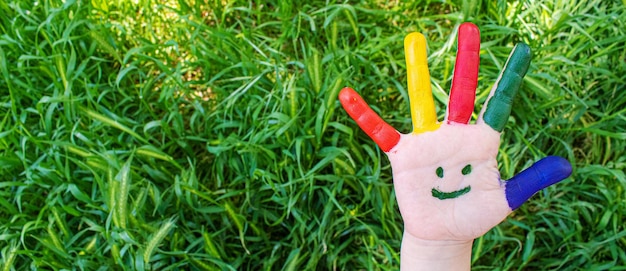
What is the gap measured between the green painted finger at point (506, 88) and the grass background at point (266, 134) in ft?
1.77

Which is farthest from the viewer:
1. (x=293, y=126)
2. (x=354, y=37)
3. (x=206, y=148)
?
(x=354, y=37)

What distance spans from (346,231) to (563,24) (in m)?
0.82

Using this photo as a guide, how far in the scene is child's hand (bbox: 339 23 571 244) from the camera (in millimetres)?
845

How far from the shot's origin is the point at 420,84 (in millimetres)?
848

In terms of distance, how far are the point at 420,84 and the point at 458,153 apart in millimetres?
121

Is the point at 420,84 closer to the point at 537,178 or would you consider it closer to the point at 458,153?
the point at 458,153

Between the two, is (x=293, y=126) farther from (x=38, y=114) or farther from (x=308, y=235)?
(x=38, y=114)

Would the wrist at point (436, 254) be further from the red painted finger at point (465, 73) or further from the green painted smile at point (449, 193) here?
the red painted finger at point (465, 73)

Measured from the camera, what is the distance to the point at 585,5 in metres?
1.59

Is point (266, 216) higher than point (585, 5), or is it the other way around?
point (585, 5)

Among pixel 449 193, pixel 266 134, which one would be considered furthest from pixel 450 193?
pixel 266 134

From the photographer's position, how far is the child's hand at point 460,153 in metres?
0.85

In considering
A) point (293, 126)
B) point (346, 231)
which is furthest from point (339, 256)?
point (293, 126)

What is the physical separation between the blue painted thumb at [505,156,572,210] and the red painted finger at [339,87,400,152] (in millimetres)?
191
